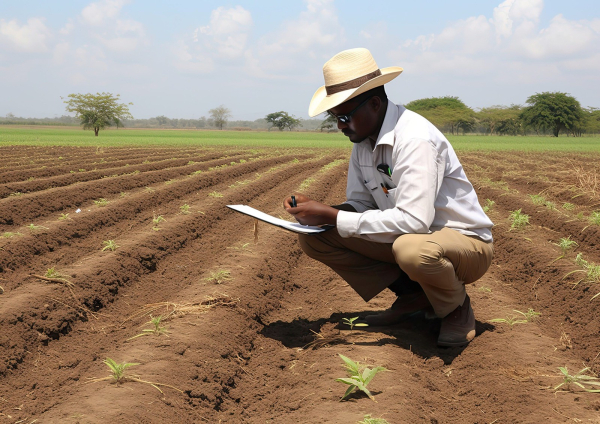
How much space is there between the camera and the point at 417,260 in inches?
126

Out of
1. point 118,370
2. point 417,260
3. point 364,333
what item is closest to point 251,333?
point 364,333

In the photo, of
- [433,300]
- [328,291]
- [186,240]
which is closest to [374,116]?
[433,300]

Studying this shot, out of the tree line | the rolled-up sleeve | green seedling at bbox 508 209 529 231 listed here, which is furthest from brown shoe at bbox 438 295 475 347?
the tree line

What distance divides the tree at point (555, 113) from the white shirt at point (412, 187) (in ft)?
271

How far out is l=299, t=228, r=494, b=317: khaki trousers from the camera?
324 cm

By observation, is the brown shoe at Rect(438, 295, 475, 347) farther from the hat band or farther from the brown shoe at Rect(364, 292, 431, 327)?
the hat band

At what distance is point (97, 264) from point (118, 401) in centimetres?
284

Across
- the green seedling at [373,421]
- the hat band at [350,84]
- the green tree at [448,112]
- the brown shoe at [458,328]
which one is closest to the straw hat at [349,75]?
the hat band at [350,84]

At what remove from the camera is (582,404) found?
267cm

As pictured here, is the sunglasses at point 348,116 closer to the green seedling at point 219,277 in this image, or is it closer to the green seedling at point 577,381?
the green seedling at point 577,381

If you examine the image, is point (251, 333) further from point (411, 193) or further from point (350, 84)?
point (350, 84)

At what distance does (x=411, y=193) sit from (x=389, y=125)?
51cm

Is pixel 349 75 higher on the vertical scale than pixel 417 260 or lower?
higher

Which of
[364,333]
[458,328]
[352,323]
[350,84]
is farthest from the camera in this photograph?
[352,323]
